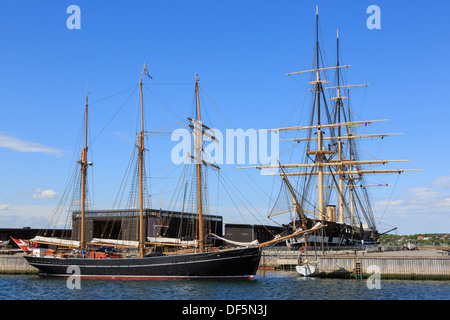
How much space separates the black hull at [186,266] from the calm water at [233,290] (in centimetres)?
158

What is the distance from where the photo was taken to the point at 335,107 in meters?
105

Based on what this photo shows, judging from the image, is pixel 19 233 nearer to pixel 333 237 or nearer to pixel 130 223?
pixel 130 223

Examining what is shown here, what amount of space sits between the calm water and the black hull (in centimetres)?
158

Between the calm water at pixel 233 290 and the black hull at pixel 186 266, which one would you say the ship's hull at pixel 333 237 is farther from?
the calm water at pixel 233 290

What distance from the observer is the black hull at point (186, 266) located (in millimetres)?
49375

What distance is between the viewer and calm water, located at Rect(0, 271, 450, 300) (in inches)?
1444

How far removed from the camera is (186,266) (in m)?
50.2

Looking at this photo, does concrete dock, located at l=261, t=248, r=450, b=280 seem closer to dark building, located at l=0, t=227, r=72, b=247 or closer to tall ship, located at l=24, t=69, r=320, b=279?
tall ship, located at l=24, t=69, r=320, b=279

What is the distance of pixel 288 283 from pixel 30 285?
84.9 ft

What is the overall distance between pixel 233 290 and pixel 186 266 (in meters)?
10.6

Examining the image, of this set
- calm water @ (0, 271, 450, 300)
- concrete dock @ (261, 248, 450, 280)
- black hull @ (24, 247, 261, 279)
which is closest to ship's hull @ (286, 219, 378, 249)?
concrete dock @ (261, 248, 450, 280)

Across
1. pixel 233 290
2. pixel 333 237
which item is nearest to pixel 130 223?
pixel 333 237
